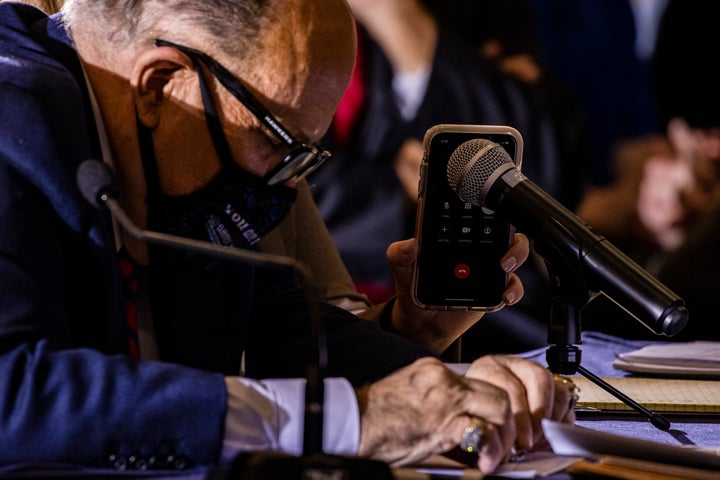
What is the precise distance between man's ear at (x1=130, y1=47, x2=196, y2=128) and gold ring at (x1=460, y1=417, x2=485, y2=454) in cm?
59

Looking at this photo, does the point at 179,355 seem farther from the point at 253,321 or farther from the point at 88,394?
the point at 88,394

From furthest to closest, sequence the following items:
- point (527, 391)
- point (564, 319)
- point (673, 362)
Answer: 1. point (673, 362)
2. point (564, 319)
3. point (527, 391)

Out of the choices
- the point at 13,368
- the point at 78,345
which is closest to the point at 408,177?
the point at 78,345

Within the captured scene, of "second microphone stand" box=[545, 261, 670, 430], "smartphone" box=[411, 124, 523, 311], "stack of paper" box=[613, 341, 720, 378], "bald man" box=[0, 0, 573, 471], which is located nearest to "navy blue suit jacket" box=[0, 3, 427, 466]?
"bald man" box=[0, 0, 573, 471]

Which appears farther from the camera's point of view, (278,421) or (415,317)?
(415,317)

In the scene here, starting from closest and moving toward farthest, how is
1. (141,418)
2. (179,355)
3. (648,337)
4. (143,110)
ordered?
(141,418)
(143,110)
(179,355)
(648,337)

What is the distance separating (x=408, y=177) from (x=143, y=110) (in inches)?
75.8

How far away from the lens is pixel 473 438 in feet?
3.46

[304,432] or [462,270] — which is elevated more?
[462,270]

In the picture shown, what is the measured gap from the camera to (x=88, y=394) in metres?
1.02

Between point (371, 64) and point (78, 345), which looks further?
point (371, 64)

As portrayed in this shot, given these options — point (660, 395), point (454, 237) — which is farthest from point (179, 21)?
point (660, 395)

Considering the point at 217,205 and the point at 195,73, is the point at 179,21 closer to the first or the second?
the point at 195,73

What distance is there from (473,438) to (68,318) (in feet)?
1.63
